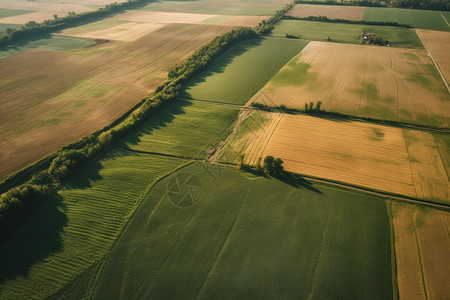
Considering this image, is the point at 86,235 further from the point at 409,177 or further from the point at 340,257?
the point at 409,177

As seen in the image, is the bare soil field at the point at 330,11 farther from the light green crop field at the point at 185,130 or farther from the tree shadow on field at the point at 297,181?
the tree shadow on field at the point at 297,181

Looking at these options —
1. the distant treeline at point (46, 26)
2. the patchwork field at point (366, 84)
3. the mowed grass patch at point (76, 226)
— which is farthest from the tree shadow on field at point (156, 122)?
the distant treeline at point (46, 26)

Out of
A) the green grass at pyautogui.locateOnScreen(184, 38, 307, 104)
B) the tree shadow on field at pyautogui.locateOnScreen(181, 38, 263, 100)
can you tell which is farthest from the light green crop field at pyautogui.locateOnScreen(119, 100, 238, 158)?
the tree shadow on field at pyautogui.locateOnScreen(181, 38, 263, 100)

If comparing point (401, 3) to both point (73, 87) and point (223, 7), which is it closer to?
point (223, 7)

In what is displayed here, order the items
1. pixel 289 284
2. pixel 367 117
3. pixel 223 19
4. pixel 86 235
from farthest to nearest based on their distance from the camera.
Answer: pixel 223 19 → pixel 367 117 → pixel 86 235 → pixel 289 284

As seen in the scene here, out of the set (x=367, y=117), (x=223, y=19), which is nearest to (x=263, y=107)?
(x=367, y=117)
